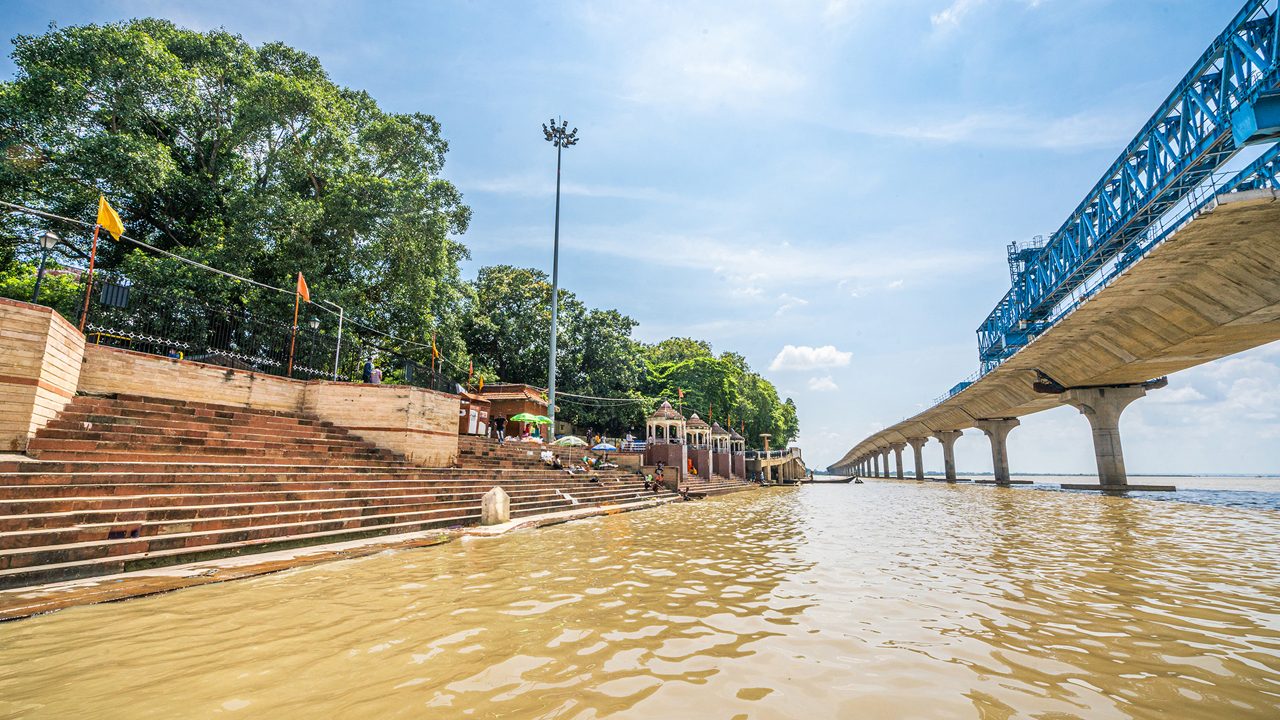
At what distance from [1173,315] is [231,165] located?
42.5 metres

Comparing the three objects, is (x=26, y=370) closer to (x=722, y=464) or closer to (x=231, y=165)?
(x=231, y=165)

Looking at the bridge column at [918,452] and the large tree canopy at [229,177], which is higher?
the large tree canopy at [229,177]

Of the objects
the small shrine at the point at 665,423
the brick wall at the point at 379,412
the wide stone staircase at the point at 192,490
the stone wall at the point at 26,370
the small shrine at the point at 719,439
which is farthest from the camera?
the small shrine at the point at 719,439

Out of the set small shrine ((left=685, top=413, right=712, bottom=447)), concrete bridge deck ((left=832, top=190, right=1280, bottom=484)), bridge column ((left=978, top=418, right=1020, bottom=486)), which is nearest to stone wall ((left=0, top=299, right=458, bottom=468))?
concrete bridge deck ((left=832, top=190, right=1280, bottom=484))

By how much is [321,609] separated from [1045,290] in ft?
148

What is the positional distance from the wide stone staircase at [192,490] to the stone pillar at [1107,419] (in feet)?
127

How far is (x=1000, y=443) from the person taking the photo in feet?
165

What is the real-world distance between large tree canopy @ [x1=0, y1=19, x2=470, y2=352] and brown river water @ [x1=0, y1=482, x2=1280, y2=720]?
18897 mm

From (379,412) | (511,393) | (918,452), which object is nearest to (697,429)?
(511,393)

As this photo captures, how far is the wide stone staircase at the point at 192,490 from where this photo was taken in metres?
6.15

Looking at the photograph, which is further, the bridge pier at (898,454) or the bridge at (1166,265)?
the bridge pier at (898,454)

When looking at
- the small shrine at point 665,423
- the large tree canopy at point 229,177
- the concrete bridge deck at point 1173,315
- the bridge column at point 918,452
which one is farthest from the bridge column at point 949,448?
the large tree canopy at point 229,177

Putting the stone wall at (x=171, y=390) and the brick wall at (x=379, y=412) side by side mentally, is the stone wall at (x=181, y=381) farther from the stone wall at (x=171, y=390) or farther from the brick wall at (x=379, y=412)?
the brick wall at (x=379, y=412)

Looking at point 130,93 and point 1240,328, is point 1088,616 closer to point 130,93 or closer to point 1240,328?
point 1240,328
